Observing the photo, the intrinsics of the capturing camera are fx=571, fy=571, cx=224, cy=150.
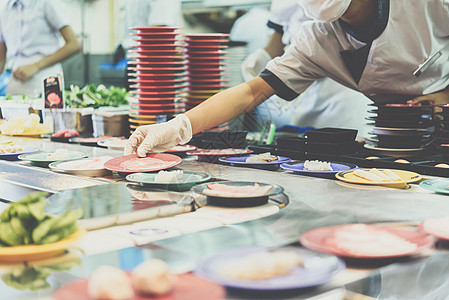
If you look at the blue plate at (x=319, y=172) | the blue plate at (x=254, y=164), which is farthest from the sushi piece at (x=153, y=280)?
the blue plate at (x=254, y=164)

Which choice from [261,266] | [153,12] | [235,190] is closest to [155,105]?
[235,190]

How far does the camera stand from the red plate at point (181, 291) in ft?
2.81

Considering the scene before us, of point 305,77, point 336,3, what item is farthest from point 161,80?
point 336,3

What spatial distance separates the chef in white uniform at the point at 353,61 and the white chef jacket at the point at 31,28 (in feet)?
10.5

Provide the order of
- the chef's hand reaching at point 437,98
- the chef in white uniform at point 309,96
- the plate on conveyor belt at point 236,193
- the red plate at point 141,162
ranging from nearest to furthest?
the plate on conveyor belt at point 236,193 < the red plate at point 141,162 < the chef's hand reaching at point 437,98 < the chef in white uniform at point 309,96

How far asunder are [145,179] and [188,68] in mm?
1337

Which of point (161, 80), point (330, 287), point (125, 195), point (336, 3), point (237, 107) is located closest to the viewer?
point (330, 287)

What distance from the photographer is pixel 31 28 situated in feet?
18.2

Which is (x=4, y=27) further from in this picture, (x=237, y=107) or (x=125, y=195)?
(x=125, y=195)

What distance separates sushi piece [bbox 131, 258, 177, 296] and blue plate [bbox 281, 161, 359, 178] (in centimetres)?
112

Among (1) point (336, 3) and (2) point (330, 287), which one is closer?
(2) point (330, 287)

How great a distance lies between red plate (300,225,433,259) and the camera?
1.05m

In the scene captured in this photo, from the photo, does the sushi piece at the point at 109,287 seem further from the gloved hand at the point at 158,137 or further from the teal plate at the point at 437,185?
the gloved hand at the point at 158,137

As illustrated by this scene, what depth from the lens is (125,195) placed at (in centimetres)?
157
